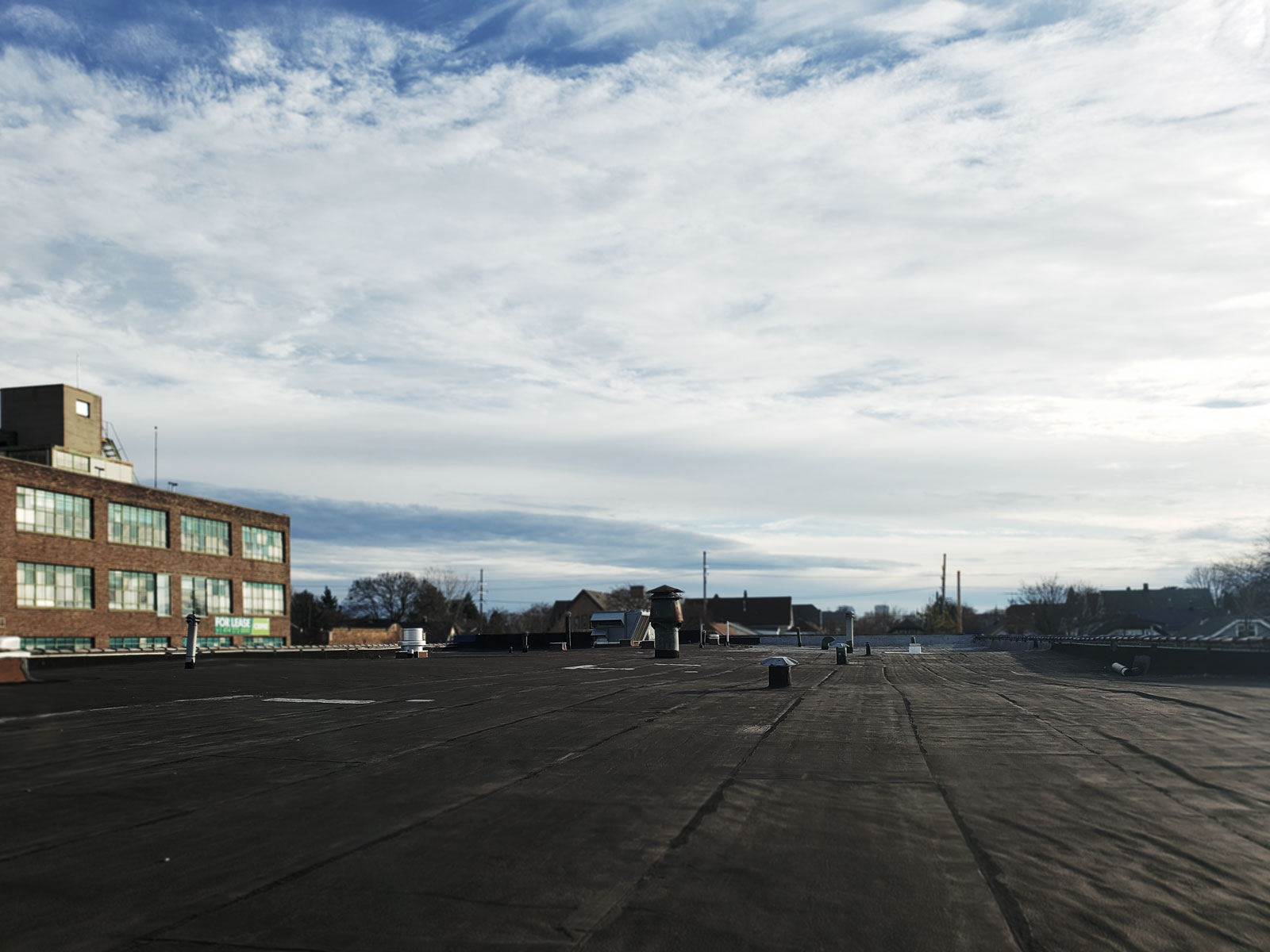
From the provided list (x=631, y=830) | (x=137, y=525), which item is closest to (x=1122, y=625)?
(x=137, y=525)

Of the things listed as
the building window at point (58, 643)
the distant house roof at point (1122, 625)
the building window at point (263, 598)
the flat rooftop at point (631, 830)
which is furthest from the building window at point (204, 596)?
the distant house roof at point (1122, 625)

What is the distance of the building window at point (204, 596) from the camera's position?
243 feet

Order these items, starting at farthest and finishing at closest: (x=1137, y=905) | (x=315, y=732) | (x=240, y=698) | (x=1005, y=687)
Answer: (x=1005, y=687)
(x=240, y=698)
(x=315, y=732)
(x=1137, y=905)

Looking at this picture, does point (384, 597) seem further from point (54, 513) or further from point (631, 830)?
point (631, 830)

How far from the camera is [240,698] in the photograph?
69.4ft

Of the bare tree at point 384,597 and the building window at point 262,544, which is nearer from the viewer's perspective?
the building window at point 262,544

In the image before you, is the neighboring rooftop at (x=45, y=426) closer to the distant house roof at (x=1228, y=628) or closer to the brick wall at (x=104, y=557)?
the brick wall at (x=104, y=557)

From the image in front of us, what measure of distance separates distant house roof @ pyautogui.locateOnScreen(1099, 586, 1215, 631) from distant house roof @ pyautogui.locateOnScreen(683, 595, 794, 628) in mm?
44645

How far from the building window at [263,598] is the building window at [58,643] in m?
17.8

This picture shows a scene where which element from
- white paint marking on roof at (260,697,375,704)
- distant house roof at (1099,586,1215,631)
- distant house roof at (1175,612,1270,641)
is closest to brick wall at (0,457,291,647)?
white paint marking on roof at (260,697,375,704)

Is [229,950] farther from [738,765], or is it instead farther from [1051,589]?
[1051,589]

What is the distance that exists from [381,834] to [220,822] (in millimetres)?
1532

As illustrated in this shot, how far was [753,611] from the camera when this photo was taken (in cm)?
16050

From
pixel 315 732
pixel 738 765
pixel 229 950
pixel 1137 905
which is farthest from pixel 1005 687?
pixel 229 950
